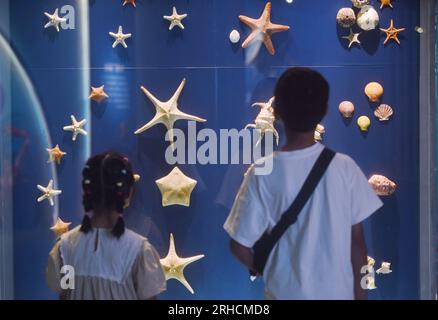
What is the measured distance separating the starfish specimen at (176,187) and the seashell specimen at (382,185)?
1037mm

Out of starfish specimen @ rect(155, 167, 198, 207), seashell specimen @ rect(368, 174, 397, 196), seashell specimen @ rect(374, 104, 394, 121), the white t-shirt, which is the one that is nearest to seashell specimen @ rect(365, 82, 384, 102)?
seashell specimen @ rect(374, 104, 394, 121)

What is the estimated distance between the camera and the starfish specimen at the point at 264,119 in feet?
9.99

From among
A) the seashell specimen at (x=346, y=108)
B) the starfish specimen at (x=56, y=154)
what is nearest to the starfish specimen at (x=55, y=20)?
the starfish specimen at (x=56, y=154)

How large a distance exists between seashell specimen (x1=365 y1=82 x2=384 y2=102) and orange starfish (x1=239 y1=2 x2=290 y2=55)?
23.2 inches

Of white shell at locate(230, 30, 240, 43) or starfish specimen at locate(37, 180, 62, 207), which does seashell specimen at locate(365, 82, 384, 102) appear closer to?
white shell at locate(230, 30, 240, 43)

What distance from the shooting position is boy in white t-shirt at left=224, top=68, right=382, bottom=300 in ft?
8.50

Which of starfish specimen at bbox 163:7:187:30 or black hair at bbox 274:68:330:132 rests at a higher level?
starfish specimen at bbox 163:7:187:30

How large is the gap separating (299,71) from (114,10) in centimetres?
123

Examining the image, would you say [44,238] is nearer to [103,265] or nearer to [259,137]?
[103,265]

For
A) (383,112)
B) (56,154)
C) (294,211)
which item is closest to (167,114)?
(56,154)

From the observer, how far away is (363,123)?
319 centimetres

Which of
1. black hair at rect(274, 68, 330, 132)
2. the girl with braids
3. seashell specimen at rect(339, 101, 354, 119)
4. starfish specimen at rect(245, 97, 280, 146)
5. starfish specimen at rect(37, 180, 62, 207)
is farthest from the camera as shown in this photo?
starfish specimen at rect(37, 180, 62, 207)

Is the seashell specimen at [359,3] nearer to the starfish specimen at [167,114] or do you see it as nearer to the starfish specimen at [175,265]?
the starfish specimen at [167,114]

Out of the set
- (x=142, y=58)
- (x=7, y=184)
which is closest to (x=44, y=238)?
(x=7, y=184)
